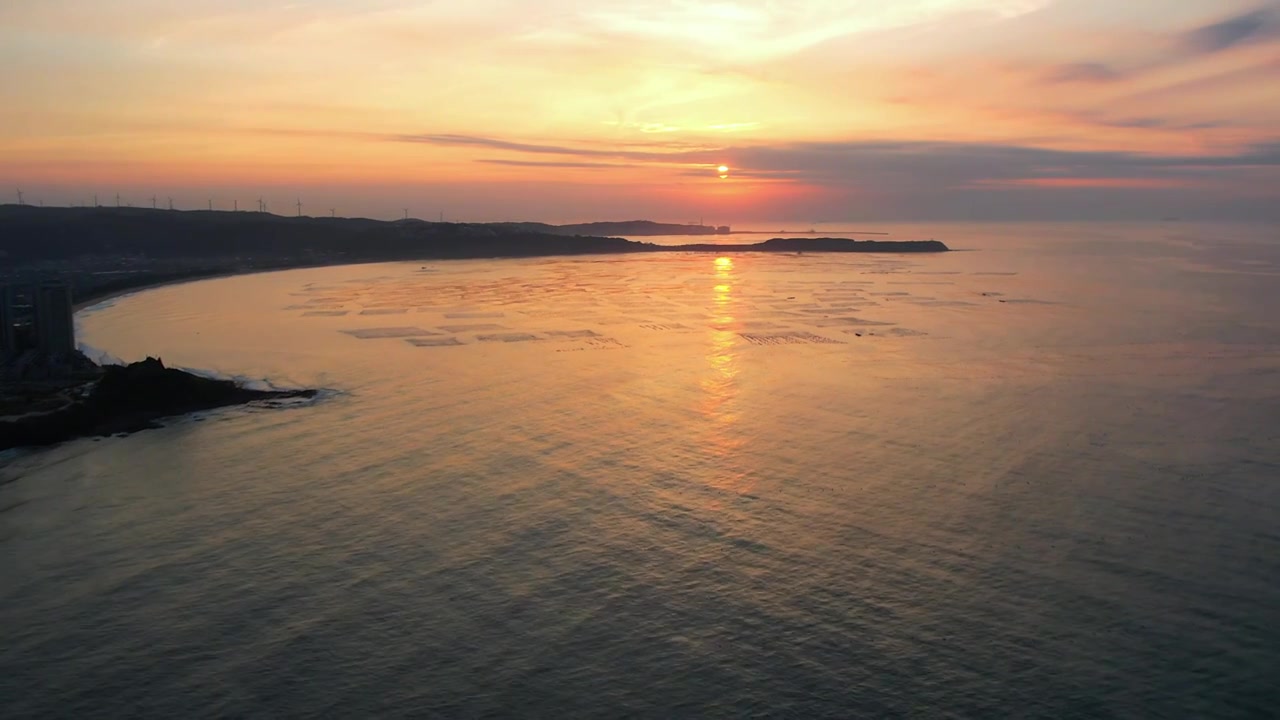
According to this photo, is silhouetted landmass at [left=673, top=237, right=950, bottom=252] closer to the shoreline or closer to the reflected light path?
the shoreline

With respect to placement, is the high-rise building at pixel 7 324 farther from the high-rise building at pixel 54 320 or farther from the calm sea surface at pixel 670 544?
the calm sea surface at pixel 670 544

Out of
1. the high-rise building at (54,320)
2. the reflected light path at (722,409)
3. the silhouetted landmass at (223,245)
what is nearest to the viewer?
the reflected light path at (722,409)

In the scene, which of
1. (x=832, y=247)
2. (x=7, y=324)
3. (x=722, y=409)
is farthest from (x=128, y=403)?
(x=832, y=247)

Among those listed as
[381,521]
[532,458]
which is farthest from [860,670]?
[532,458]

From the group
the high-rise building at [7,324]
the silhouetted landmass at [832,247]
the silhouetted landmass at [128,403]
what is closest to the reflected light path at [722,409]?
the silhouetted landmass at [128,403]

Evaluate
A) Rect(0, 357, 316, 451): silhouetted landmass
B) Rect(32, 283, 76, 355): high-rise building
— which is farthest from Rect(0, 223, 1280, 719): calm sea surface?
Rect(32, 283, 76, 355): high-rise building
